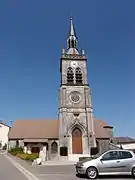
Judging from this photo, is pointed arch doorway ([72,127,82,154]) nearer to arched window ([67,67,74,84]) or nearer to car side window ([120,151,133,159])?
arched window ([67,67,74,84])

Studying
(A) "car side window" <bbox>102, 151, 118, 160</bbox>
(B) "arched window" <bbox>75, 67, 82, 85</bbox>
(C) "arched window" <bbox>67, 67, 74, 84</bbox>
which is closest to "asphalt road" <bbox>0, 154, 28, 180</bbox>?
(A) "car side window" <bbox>102, 151, 118, 160</bbox>

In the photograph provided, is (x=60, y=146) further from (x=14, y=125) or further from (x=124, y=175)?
(x=124, y=175)

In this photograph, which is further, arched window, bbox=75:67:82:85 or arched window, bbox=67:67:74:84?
arched window, bbox=75:67:82:85

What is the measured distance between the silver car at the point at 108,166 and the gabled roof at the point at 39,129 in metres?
26.5

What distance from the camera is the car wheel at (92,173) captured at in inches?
405

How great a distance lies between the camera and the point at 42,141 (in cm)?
3616

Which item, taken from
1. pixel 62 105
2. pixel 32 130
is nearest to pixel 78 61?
pixel 62 105

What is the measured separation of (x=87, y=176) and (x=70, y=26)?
41.2 metres

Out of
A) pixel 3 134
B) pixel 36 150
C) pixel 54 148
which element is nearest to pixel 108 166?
pixel 54 148

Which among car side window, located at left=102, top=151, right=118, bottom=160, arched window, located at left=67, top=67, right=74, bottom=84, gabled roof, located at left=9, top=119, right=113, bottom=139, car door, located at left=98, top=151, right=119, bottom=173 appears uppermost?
arched window, located at left=67, top=67, right=74, bottom=84

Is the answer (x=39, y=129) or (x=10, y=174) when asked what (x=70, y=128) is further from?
(x=10, y=174)

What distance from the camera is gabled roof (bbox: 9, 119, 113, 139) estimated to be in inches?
1479

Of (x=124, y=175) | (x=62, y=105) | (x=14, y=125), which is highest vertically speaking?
(x=62, y=105)

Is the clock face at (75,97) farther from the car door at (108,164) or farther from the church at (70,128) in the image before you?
the car door at (108,164)
